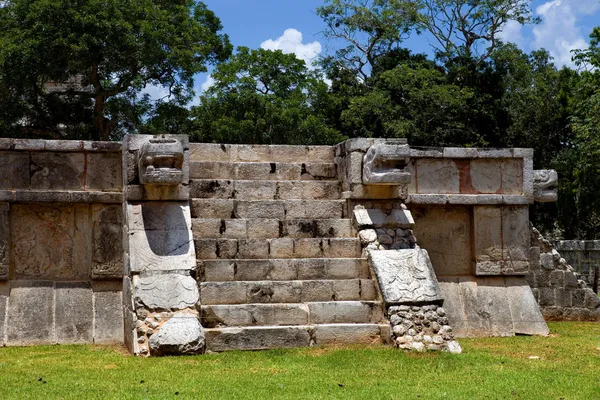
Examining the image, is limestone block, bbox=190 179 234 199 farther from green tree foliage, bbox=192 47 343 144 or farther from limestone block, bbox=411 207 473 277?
green tree foliage, bbox=192 47 343 144

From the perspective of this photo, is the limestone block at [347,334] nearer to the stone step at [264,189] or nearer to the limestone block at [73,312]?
the stone step at [264,189]

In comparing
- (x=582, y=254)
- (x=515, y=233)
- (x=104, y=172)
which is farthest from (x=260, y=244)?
(x=582, y=254)

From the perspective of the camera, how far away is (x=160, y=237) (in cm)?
880

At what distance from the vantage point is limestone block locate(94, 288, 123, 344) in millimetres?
9180

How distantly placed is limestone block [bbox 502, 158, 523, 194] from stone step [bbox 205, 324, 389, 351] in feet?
10.1

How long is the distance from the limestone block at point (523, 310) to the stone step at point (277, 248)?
7.36ft

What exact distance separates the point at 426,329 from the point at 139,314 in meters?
2.72

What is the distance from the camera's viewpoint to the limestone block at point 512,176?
34.8ft

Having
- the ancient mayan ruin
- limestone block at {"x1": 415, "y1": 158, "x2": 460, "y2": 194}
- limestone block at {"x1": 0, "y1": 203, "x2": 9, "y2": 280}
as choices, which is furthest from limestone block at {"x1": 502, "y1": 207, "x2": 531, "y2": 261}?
limestone block at {"x1": 0, "y1": 203, "x2": 9, "y2": 280}

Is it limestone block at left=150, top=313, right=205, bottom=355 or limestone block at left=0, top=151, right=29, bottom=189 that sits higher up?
limestone block at left=0, top=151, right=29, bottom=189

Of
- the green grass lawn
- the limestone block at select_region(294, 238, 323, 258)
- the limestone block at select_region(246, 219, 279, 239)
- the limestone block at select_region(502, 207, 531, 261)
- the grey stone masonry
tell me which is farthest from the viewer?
the grey stone masonry

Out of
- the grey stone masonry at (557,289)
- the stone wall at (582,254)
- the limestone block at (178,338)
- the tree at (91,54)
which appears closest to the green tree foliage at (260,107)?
the tree at (91,54)

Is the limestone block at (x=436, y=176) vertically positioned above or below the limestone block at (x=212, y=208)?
above

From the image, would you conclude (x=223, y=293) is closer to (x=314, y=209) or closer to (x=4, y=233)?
(x=314, y=209)
